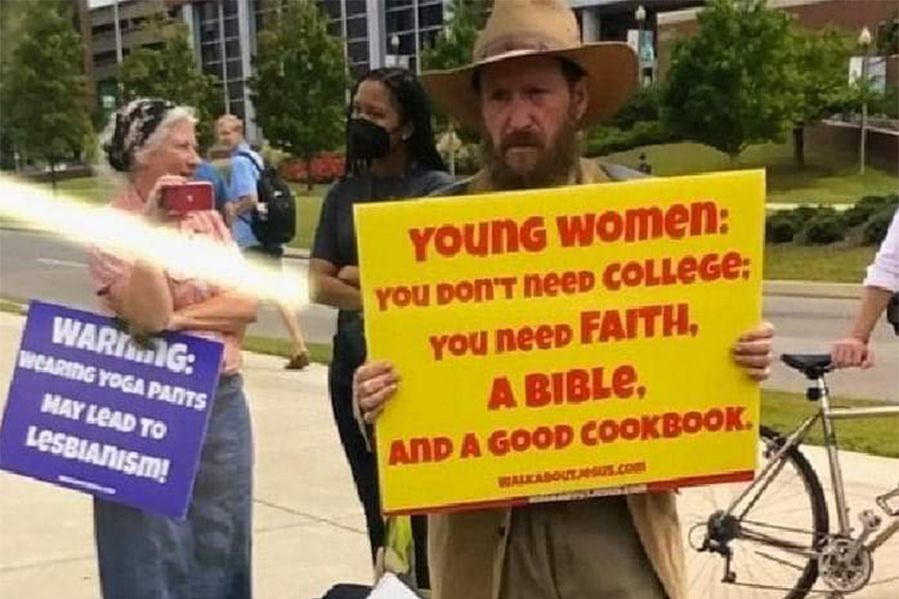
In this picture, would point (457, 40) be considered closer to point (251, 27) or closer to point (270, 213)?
point (270, 213)

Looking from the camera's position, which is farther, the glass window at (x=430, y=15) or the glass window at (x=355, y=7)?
the glass window at (x=355, y=7)

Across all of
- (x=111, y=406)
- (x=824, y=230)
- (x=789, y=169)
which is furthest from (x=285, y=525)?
(x=789, y=169)

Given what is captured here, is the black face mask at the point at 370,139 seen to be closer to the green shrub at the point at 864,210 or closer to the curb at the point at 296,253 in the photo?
the green shrub at the point at 864,210

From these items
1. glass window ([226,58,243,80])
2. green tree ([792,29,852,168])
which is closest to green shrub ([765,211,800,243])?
green tree ([792,29,852,168])

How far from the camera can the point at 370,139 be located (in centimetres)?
430

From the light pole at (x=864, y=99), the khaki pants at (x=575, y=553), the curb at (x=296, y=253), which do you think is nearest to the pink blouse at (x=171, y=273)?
the khaki pants at (x=575, y=553)

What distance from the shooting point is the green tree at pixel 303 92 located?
49.3 m

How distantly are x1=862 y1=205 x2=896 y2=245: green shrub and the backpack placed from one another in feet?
39.7

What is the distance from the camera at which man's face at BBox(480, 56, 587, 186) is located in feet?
7.94

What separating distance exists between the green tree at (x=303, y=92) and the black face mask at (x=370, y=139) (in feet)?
146

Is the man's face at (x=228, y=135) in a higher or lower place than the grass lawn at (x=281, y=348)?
higher

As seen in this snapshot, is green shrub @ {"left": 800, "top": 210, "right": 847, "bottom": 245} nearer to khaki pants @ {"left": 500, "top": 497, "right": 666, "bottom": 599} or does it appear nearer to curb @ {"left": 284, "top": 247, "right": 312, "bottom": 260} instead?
curb @ {"left": 284, "top": 247, "right": 312, "bottom": 260}

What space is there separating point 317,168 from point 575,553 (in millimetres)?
48188

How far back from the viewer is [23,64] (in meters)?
45.9
